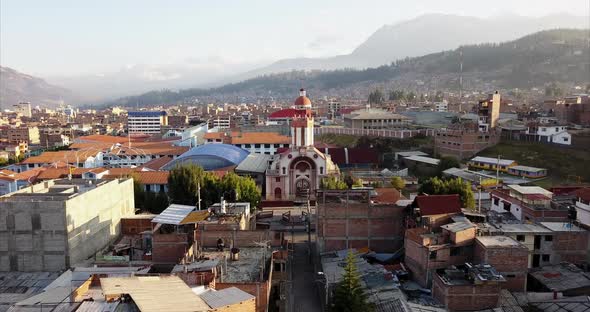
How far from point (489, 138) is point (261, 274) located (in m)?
47.1

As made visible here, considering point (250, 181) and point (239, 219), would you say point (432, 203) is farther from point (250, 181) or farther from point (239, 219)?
point (250, 181)

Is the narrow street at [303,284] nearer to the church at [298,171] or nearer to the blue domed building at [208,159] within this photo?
the church at [298,171]

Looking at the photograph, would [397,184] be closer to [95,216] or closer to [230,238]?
[230,238]

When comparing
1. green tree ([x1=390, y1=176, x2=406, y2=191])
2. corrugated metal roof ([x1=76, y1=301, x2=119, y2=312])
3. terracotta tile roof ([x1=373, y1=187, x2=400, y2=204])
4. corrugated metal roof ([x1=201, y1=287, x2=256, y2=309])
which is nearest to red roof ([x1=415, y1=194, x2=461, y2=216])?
terracotta tile roof ([x1=373, y1=187, x2=400, y2=204])

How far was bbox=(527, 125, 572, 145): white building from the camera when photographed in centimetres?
5484

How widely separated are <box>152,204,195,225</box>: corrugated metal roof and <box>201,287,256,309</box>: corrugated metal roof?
1078 centimetres

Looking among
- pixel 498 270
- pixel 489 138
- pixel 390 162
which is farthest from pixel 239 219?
pixel 489 138

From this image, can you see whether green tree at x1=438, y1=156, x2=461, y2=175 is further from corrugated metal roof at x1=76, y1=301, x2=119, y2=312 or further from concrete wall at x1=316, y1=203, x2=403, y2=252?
corrugated metal roof at x1=76, y1=301, x2=119, y2=312

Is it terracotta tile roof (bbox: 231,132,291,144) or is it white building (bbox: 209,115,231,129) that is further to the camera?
white building (bbox: 209,115,231,129)

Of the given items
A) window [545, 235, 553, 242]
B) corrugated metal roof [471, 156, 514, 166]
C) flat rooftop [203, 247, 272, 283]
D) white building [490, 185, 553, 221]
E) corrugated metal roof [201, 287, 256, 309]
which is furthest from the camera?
corrugated metal roof [471, 156, 514, 166]

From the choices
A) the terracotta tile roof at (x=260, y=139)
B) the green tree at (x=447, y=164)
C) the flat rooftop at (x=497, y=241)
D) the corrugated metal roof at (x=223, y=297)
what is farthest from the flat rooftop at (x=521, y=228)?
the terracotta tile roof at (x=260, y=139)

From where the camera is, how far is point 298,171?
141ft

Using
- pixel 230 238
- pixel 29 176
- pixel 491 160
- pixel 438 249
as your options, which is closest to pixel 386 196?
pixel 438 249

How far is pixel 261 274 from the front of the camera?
20078mm
